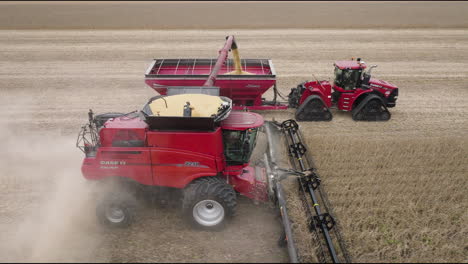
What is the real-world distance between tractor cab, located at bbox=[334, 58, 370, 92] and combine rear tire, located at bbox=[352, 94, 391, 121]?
629 millimetres

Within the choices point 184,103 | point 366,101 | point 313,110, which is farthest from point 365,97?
point 184,103

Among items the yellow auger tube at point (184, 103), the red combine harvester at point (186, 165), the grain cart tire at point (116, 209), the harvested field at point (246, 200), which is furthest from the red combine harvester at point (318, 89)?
the grain cart tire at point (116, 209)

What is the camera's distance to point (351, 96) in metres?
11.7

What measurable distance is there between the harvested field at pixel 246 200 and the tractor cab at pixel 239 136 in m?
1.13

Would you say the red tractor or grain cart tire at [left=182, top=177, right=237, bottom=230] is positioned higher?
the red tractor

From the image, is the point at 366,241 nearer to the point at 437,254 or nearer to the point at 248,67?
the point at 437,254

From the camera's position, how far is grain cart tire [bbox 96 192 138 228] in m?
6.45

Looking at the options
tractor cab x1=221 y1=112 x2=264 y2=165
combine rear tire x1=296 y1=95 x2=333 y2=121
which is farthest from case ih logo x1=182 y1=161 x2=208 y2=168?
combine rear tire x1=296 y1=95 x2=333 y2=121

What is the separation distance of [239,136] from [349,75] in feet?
20.6

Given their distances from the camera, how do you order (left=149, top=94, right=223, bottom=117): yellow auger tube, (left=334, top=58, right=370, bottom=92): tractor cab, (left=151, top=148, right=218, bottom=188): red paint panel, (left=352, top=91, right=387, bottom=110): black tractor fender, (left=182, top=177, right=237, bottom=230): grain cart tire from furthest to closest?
1. (left=352, top=91, right=387, bottom=110): black tractor fender
2. (left=334, top=58, right=370, bottom=92): tractor cab
3. (left=149, top=94, right=223, bottom=117): yellow auger tube
4. (left=151, top=148, right=218, bottom=188): red paint panel
5. (left=182, top=177, right=237, bottom=230): grain cart tire

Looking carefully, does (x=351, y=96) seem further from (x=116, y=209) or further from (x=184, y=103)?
(x=116, y=209)

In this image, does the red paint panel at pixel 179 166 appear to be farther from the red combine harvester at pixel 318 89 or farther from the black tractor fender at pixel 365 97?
the black tractor fender at pixel 365 97

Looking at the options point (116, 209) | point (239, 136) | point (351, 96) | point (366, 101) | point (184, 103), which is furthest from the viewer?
point (351, 96)

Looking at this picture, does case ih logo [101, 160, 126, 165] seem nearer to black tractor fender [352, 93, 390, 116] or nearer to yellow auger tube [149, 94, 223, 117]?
yellow auger tube [149, 94, 223, 117]
